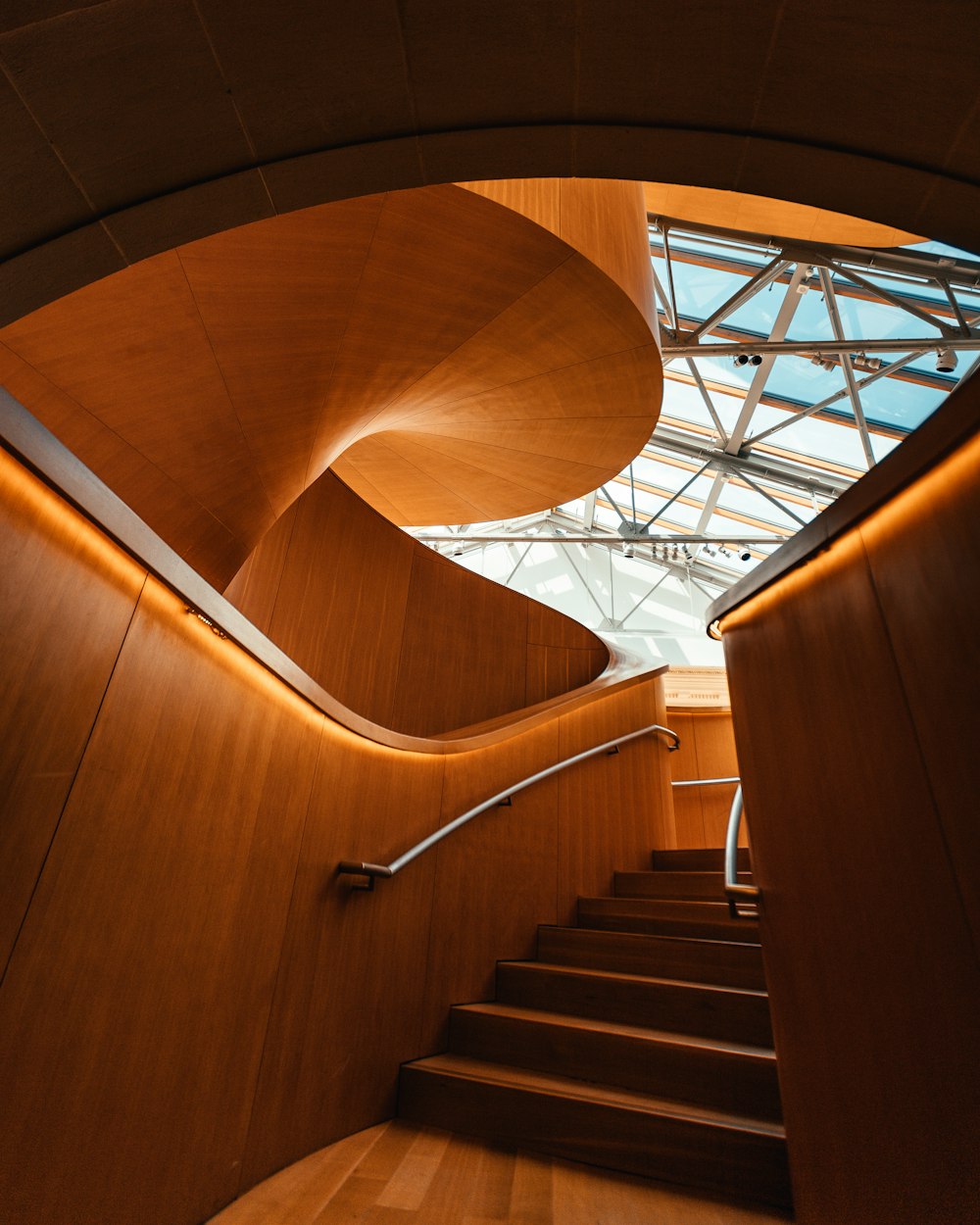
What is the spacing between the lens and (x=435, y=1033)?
2.99 m

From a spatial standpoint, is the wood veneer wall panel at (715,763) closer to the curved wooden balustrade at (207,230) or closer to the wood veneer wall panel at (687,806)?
the wood veneer wall panel at (687,806)

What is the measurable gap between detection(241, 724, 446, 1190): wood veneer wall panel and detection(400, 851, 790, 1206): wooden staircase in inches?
9.7

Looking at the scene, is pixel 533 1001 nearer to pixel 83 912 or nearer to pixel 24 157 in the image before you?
pixel 83 912

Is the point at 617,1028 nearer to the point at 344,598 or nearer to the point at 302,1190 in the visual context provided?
the point at 302,1190

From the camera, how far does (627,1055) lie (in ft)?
8.37

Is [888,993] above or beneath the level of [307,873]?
beneath

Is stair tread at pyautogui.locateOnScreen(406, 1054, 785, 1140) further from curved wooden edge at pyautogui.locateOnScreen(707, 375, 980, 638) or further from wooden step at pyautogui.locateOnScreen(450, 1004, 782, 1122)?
curved wooden edge at pyautogui.locateOnScreen(707, 375, 980, 638)

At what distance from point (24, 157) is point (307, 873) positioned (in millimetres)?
2122

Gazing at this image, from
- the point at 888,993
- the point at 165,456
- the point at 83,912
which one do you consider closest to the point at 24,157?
the point at 83,912

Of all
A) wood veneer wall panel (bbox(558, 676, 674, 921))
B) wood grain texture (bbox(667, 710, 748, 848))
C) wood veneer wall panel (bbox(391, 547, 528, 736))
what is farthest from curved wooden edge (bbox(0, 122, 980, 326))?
wood grain texture (bbox(667, 710, 748, 848))

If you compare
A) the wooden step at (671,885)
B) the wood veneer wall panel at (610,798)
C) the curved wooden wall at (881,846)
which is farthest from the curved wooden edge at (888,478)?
the wood veneer wall panel at (610,798)

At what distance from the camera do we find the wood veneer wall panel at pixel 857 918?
1399 millimetres

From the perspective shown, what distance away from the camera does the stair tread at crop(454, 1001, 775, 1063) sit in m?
2.45

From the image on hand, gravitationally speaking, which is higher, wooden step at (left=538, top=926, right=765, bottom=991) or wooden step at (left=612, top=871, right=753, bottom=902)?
wooden step at (left=612, top=871, right=753, bottom=902)
